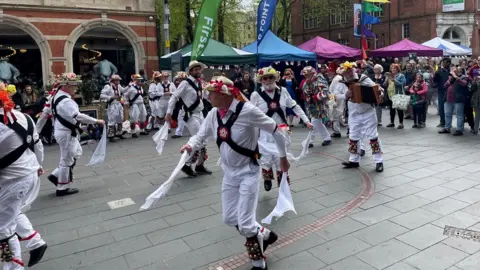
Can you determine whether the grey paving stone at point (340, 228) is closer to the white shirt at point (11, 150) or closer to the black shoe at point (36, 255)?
the black shoe at point (36, 255)

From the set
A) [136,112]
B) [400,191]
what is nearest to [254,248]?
[400,191]

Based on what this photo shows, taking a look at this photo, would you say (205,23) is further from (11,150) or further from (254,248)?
(254,248)

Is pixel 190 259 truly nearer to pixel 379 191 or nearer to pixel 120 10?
pixel 379 191

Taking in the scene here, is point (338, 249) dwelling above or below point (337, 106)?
below

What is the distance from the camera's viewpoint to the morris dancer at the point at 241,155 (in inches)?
154

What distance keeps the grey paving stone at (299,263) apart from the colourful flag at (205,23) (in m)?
6.34

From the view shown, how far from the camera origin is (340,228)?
4930mm

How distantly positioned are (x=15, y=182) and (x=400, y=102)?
10.9 meters

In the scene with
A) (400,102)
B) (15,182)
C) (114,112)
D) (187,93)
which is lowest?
(15,182)

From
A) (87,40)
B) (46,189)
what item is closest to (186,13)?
(87,40)

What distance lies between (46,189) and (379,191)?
5725 mm

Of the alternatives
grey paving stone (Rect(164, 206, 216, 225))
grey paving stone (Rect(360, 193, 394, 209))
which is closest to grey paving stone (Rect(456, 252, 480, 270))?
grey paving stone (Rect(360, 193, 394, 209))

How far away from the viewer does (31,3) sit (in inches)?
685

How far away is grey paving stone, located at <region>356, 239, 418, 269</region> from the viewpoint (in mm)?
4027
